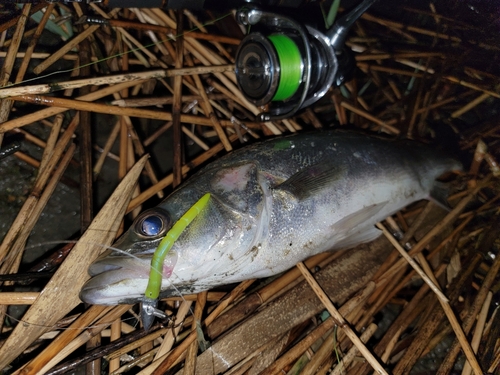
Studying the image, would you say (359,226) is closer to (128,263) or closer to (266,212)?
(266,212)

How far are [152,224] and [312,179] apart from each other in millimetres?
1062

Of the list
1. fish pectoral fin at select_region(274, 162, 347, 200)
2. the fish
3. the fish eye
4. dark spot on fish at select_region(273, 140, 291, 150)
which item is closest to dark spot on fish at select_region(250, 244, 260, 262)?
the fish

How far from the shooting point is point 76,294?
84.5 inches

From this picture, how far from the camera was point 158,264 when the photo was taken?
182cm

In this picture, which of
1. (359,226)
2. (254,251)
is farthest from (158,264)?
(359,226)

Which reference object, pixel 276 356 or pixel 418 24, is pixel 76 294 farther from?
pixel 418 24

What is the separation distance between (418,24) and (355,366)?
133 inches

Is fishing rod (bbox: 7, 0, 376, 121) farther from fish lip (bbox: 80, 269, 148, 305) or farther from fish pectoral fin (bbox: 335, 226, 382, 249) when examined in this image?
fish lip (bbox: 80, 269, 148, 305)

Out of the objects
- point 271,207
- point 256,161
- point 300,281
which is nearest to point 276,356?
point 300,281

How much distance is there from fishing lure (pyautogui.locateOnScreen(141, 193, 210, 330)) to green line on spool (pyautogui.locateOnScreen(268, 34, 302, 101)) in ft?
3.61

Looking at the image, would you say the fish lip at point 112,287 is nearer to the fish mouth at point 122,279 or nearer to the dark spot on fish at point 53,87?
the fish mouth at point 122,279

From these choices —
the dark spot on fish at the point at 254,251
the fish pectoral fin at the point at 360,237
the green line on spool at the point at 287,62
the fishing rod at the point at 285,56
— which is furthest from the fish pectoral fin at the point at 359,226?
the green line on spool at the point at 287,62

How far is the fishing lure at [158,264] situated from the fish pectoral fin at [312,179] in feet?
2.08

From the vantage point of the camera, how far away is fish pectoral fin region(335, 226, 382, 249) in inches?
105
